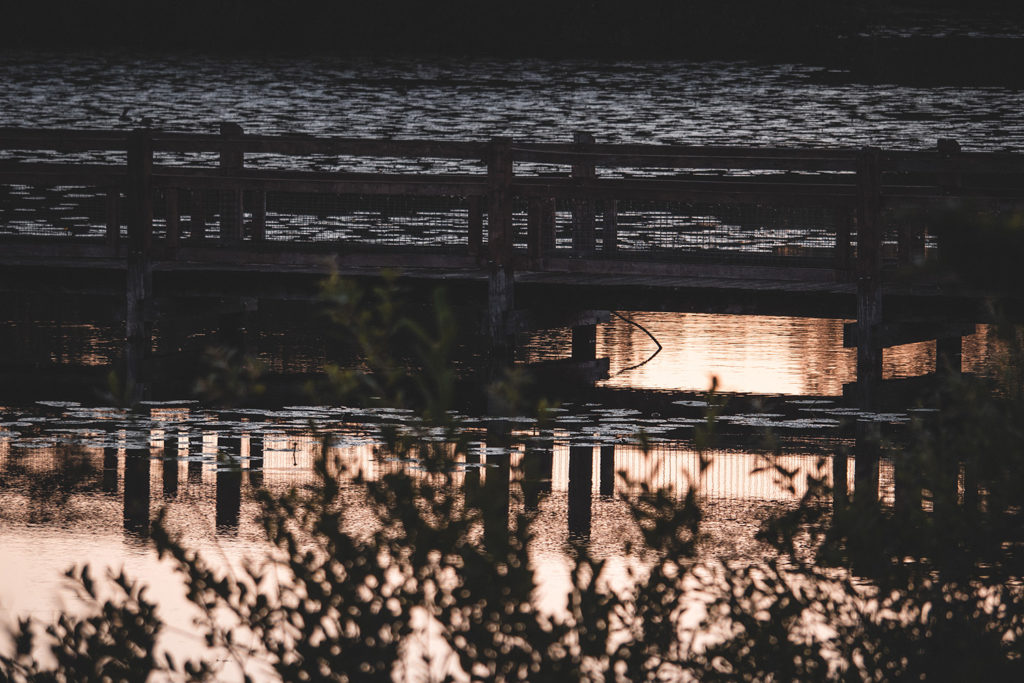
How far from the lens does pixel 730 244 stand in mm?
21922

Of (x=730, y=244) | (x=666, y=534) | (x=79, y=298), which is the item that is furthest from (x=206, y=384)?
(x=79, y=298)

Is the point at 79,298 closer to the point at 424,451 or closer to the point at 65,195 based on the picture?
the point at 65,195

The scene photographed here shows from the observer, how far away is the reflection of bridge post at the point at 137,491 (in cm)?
1058

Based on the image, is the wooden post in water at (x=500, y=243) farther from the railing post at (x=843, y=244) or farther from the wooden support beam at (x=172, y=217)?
the wooden support beam at (x=172, y=217)

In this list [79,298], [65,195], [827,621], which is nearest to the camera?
[827,621]

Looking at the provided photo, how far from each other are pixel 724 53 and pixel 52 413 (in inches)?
2115

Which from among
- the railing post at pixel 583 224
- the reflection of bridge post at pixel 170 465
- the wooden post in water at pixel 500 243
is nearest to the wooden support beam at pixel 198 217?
the wooden post in water at pixel 500 243

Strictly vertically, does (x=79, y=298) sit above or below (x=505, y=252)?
below

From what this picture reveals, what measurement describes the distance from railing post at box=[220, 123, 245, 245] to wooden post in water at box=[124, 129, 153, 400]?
753 millimetres

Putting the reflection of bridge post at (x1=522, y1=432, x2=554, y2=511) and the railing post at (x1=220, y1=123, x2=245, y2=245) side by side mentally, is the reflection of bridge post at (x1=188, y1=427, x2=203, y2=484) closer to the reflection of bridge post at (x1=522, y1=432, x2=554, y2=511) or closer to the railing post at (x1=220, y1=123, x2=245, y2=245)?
the reflection of bridge post at (x1=522, y1=432, x2=554, y2=511)

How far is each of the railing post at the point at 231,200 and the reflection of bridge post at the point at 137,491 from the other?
5.07m

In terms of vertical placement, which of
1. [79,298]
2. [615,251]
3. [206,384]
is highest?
[206,384]

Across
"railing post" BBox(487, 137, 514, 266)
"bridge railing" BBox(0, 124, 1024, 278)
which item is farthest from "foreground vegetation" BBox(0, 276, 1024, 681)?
"railing post" BBox(487, 137, 514, 266)

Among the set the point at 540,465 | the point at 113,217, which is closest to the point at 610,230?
the point at 113,217
